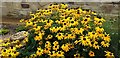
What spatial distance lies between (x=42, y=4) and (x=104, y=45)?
2678mm

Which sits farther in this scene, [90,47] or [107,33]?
[107,33]

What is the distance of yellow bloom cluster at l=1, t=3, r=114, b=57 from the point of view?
11.6ft

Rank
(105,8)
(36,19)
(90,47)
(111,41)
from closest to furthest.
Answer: (90,47) → (111,41) → (36,19) → (105,8)

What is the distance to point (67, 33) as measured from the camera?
3.65 meters

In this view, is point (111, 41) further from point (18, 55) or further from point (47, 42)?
point (18, 55)

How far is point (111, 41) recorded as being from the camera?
375 centimetres

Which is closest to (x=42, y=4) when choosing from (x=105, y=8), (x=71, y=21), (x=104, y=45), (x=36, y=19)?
(x=105, y=8)

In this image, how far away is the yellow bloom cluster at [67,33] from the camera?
140 inches

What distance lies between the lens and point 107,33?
386 cm

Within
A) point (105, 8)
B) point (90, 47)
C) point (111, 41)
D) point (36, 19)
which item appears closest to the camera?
point (90, 47)

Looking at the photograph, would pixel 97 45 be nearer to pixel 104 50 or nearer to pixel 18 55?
pixel 104 50

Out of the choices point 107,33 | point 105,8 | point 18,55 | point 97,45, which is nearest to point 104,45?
point 97,45

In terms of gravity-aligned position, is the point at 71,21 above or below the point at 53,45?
above

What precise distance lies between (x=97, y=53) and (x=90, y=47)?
0.41 feet
